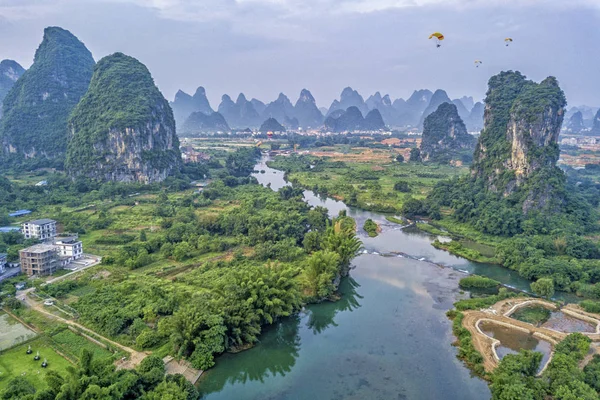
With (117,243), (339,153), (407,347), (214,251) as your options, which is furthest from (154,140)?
(407,347)

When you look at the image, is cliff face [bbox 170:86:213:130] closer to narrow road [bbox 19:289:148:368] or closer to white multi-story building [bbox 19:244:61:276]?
white multi-story building [bbox 19:244:61:276]

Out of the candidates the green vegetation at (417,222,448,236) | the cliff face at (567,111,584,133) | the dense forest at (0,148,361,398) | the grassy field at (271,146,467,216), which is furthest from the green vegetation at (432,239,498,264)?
the cliff face at (567,111,584,133)

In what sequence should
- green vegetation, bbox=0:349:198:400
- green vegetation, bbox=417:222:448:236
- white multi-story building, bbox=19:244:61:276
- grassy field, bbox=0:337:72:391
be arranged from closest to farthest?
green vegetation, bbox=0:349:198:400 < grassy field, bbox=0:337:72:391 < white multi-story building, bbox=19:244:61:276 < green vegetation, bbox=417:222:448:236

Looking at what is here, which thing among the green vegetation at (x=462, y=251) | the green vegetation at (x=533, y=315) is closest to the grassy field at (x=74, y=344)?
the green vegetation at (x=533, y=315)

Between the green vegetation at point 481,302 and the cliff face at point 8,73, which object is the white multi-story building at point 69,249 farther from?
the cliff face at point 8,73

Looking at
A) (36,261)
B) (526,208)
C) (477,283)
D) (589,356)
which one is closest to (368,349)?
(589,356)

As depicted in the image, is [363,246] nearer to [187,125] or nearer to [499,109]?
[499,109]
